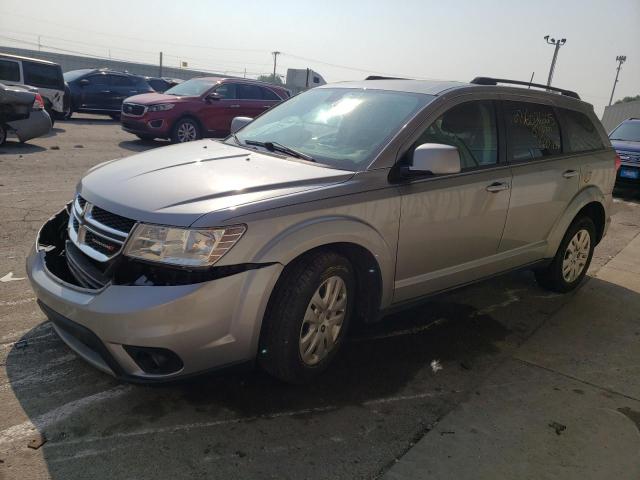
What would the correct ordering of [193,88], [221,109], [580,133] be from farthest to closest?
[193,88] → [221,109] → [580,133]

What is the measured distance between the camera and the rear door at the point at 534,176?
4.19 metres

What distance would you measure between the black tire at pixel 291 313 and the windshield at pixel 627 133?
12145mm

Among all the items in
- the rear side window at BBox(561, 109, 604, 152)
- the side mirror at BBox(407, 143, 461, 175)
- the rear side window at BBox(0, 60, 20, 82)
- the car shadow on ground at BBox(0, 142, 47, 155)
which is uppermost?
the rear side window at BBox(561, 109, 604, 152)

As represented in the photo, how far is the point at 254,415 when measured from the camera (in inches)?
114

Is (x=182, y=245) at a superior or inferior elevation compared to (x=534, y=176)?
inferior

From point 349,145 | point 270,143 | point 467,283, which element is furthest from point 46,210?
point 467,283

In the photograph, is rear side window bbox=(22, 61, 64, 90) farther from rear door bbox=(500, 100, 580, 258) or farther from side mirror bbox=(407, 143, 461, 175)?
side mirror bbox=(407, 143, 461, 175)

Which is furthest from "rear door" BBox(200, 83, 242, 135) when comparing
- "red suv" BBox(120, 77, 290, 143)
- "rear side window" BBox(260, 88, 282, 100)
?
"rear side window" BBox(260, 88, 282, 100)

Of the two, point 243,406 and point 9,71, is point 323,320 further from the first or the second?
point 9,71

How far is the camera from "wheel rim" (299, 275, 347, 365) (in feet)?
9.87

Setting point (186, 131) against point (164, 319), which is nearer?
point (164, 319)

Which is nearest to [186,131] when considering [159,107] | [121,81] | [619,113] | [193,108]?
[193,108]

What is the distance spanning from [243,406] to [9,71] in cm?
1432

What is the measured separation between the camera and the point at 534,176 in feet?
14.2
